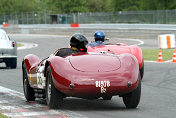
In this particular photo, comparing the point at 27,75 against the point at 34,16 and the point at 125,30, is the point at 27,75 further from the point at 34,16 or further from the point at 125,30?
the point at 34,16

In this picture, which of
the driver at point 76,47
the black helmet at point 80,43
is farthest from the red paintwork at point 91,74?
the black helmet at point 80,43

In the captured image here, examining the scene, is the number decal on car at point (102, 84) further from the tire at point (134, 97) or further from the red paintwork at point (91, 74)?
the tire at point (134, 97)

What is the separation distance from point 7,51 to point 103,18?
167 ft

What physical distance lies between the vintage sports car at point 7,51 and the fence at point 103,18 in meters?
38.8

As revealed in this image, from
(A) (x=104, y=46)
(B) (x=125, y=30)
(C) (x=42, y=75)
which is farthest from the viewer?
(B) (x=125, y=30)

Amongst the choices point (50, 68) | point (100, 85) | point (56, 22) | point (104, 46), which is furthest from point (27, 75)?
point (56, 22)

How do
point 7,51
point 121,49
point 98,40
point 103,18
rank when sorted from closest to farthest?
1. point 121,49
2. point 98,40
3. point 7,51
4. point 103,18

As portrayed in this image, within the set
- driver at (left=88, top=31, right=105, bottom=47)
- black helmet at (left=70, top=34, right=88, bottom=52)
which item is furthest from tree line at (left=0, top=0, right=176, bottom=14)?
black helmet at (left=70, top=34, right=88, bottom=52)

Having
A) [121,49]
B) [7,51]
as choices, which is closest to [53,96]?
[121,49]

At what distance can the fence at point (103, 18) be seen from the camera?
61.9m

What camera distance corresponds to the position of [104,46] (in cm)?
1497

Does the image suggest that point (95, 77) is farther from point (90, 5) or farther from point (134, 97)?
point (90, 5)

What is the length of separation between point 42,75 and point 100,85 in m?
1.48

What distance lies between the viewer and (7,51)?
69.6ft
